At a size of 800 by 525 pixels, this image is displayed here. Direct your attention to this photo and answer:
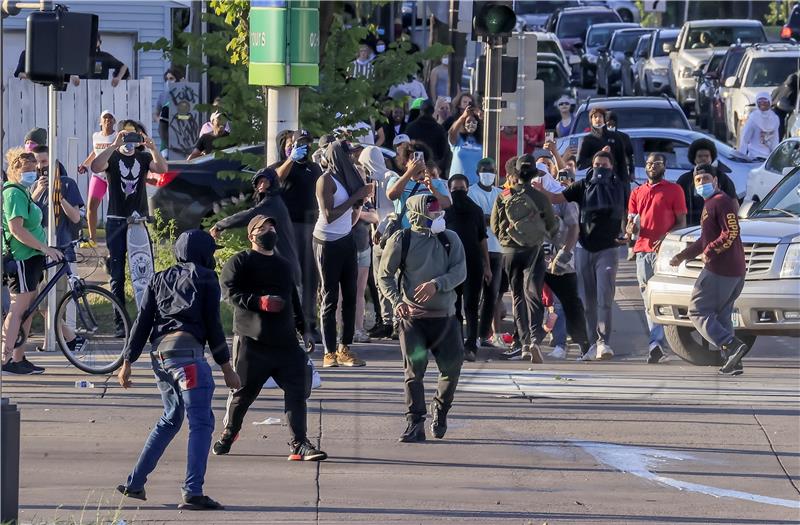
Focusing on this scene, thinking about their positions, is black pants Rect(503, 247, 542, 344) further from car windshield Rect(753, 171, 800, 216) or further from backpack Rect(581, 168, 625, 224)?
car windshield Rect(753, 171, 800, 216)

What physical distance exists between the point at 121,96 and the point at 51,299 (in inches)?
377

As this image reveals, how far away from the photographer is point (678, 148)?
69.8 feet

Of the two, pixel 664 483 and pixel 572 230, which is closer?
pixel 664 483

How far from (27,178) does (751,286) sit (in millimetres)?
5924

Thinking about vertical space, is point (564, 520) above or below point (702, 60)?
below

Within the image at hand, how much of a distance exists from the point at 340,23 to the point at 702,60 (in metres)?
18.6

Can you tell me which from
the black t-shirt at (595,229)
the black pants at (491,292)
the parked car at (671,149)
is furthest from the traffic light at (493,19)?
the parked car at (671,149)

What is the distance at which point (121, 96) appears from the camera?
72.0ft

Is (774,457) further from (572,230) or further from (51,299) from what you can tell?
(51,299)

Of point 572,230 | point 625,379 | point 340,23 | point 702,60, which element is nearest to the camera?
point 625,379

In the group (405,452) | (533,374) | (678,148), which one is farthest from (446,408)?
(678,148)

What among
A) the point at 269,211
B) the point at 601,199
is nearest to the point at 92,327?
the point at 269,211

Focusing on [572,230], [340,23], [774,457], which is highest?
[340,23]

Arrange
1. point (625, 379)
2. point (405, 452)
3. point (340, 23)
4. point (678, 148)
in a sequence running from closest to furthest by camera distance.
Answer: point (405, 452) → point (625, 379) → point (340, 23) → point (678, 148)
